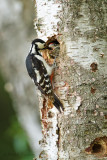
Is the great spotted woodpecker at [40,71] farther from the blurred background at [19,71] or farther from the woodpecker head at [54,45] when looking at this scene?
the blurred background at [19,71]

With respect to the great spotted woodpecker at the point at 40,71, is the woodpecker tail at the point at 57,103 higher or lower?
lower

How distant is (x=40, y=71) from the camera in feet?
12.4

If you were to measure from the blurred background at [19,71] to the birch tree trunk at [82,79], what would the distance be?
3.02 m

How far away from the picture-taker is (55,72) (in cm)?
338

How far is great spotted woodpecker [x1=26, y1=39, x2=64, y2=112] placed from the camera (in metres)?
3.35

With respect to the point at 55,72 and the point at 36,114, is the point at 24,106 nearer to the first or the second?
the point at 36,114

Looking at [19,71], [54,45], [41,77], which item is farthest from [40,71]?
[19,71]

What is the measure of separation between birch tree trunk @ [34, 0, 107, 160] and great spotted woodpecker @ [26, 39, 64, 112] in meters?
0.09

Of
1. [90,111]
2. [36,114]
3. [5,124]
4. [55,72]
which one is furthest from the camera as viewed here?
[5,124]

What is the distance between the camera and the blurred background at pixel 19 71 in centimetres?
648

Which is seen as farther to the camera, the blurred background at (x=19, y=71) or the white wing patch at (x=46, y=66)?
the blurred background at (x=19, y=71)

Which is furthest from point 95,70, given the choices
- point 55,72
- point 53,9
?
point 53,9

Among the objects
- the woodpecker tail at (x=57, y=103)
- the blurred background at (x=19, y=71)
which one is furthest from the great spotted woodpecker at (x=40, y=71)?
the blurred background at (x=19, y=71)

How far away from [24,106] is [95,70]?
3.67 meters
